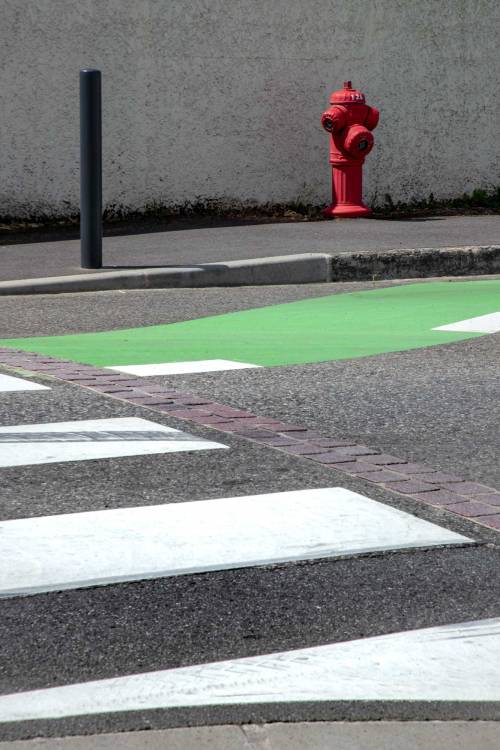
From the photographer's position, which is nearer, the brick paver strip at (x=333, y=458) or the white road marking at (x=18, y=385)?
the brick paver strip at (x=333, y=458)

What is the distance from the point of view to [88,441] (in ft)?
15.9

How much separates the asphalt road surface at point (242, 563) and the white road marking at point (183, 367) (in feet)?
1.37

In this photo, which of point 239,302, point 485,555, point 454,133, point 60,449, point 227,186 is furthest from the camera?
point 454,133

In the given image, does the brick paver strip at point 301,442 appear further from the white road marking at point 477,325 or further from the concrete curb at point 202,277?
the concrete curb at point 202,277

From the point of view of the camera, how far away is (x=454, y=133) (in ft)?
48.6

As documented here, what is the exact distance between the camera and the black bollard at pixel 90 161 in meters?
9.60

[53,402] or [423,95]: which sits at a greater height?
[423,95]

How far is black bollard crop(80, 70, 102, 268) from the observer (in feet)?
31.5

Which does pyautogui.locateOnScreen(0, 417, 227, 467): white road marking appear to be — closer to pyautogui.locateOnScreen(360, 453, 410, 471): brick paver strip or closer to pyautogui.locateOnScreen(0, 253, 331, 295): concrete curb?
pyautogui.locateOnScreen(360, 453, 410, 471): brick paver strip

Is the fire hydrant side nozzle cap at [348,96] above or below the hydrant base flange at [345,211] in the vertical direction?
above

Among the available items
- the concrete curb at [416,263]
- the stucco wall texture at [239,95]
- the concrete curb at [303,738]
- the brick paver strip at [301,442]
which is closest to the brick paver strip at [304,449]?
the brick paver strip at [301,442]

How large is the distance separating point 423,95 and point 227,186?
2.44 metres

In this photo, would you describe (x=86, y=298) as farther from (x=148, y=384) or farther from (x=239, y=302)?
(x=148, y=384)

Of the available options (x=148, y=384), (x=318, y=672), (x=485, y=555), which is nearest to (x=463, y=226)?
(x=148, y=384)
